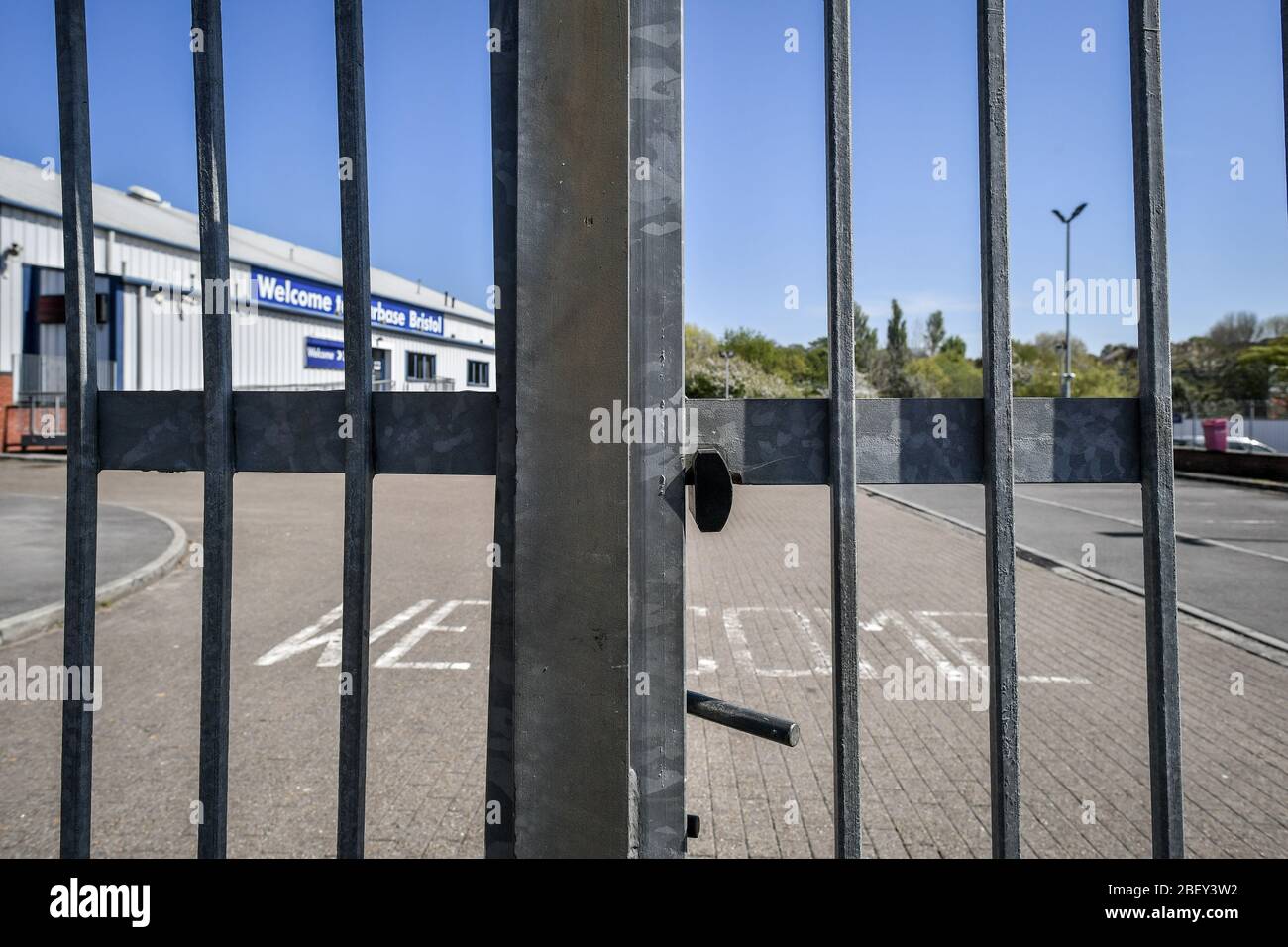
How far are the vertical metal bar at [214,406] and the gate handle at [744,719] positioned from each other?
995 mm

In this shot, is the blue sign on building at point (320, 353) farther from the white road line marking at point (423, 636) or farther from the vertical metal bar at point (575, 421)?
the vertical metal bar at point (575, 421)

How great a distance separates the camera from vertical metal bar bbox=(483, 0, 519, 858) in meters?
1.51

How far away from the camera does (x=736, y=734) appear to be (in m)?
4.98

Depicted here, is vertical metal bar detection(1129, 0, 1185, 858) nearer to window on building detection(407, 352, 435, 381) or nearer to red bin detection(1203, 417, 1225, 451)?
red bin detection(1203, 417, 1225, 451)

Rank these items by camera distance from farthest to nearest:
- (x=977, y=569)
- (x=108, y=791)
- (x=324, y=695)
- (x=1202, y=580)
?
(x=977, y=569), (x=1202, y=580), (x=324, y=695), (x=108, y=791)

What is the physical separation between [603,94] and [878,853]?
3.42 m

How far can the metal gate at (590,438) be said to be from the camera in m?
1.40

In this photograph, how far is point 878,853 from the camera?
3.43 metres

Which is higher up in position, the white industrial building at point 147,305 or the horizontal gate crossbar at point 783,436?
the white industrial building at point 147,305

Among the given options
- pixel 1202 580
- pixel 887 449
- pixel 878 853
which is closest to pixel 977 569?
pixel 1202 580

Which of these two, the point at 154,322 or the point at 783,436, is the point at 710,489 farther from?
the point at 154,322

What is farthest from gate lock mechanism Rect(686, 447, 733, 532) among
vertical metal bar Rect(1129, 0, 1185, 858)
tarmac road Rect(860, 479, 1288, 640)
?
tarmac road Rect(860, 479, 1288, 640)

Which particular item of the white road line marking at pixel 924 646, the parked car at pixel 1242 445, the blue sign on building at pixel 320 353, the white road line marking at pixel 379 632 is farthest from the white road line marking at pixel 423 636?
the parked car at pixel 1242 445
